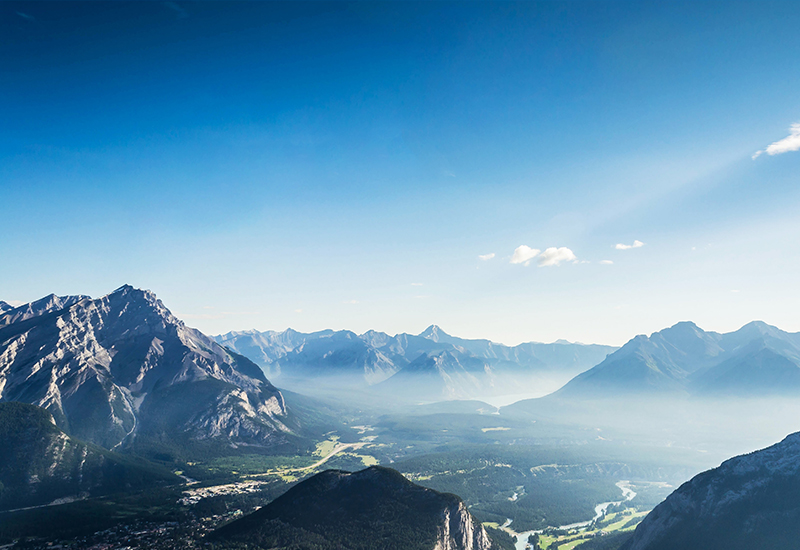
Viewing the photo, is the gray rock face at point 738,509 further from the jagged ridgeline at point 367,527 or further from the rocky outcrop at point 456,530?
the jagged ridgeline at point 367,527

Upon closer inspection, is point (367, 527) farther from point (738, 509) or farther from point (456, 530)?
point (738, 509)

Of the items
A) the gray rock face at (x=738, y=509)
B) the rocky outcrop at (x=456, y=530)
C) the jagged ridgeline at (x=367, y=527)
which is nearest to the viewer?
the gray rock face at (x=738, y=509)

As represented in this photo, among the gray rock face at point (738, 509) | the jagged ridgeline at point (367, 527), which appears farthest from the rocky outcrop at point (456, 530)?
the gray rock face at point (738, 509)

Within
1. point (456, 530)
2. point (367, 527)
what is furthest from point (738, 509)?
point (367, 527)

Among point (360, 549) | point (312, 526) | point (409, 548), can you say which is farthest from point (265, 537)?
point (409, 548)

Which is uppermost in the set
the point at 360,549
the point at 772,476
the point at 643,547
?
the point at 772,476

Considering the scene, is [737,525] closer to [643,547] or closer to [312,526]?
[643,547]

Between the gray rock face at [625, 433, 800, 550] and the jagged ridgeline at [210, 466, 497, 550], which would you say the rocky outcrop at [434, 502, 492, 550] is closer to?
the jagged ridgeline at [210, 466, 497, 550]

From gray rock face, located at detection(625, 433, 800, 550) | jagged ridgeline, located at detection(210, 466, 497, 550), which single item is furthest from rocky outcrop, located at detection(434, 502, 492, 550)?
gray rock face, located at detection(625, 433, 800, 550)
